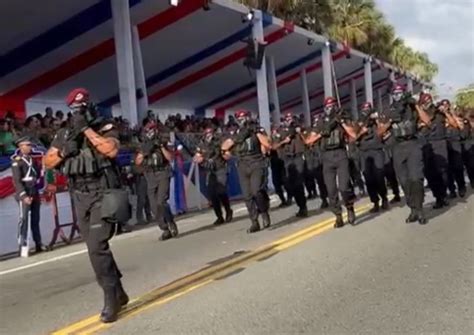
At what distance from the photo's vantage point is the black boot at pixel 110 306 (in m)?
6.19

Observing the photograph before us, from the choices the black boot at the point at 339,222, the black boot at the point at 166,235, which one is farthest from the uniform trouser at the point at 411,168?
the black boot at the point at 166,235

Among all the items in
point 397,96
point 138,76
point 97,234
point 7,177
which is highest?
point 138,76

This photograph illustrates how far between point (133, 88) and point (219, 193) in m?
5.50

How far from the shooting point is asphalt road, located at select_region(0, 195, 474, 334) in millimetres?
5898

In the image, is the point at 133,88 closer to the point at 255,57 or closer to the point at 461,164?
the point at 255,57

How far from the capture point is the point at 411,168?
10922 mm

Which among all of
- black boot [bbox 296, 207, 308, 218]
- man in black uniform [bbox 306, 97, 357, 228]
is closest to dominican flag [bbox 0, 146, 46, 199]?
man in black uniform [bbox 306, 97, 357, 228]

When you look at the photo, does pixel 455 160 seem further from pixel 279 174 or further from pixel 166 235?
pixel 166 235

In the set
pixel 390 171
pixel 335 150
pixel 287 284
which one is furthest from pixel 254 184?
pixel 287 284

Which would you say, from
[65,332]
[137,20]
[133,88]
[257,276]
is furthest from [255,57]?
[65,332]

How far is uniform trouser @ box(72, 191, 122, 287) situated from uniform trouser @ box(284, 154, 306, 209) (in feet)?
24.7

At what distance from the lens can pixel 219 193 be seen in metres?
13.8

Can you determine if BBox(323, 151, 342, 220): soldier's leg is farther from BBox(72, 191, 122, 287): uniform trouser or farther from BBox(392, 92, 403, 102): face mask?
BBox(72, 191, 122, 287): uniform trouser

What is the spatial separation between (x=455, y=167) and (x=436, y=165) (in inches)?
66.0
